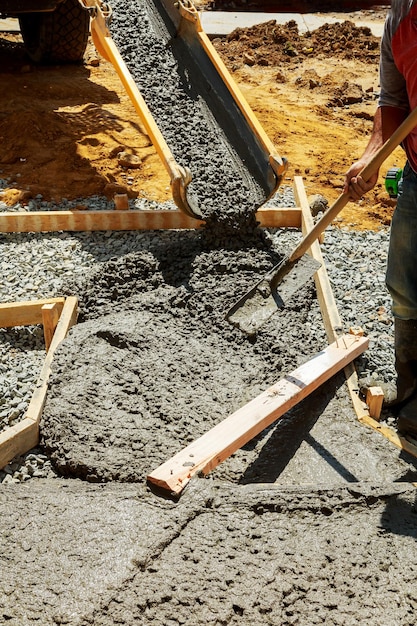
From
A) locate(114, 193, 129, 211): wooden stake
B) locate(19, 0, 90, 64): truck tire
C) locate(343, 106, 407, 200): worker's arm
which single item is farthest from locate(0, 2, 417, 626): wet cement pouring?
locate(19, 0, 90, 64): truck tire

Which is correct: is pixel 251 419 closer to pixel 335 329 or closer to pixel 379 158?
pixel 335 329

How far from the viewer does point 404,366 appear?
3.88m

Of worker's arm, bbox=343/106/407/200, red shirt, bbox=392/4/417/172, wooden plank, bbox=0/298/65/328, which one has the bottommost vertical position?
wooden plank, bbox=0/298/65/328

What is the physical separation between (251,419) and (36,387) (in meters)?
1.30

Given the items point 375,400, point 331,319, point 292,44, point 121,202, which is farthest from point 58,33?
point 375,400

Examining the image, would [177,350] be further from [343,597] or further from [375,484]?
[343,597]

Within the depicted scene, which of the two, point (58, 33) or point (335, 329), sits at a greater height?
point (58, 33)

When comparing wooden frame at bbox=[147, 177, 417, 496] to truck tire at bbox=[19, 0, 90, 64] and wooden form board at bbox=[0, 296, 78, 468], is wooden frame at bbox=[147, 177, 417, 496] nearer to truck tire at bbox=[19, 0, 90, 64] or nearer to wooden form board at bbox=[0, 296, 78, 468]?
wooden form board at bbox=[0, 296, 78, 468]

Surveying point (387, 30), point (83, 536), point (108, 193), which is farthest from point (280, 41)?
point (83, 536)

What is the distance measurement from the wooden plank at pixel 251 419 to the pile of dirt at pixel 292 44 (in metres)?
7.60

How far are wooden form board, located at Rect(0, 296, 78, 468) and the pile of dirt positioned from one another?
7182mm

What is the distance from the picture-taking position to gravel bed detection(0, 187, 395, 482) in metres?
3.94

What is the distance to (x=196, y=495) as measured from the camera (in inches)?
112

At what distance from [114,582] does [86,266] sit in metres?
2.94
